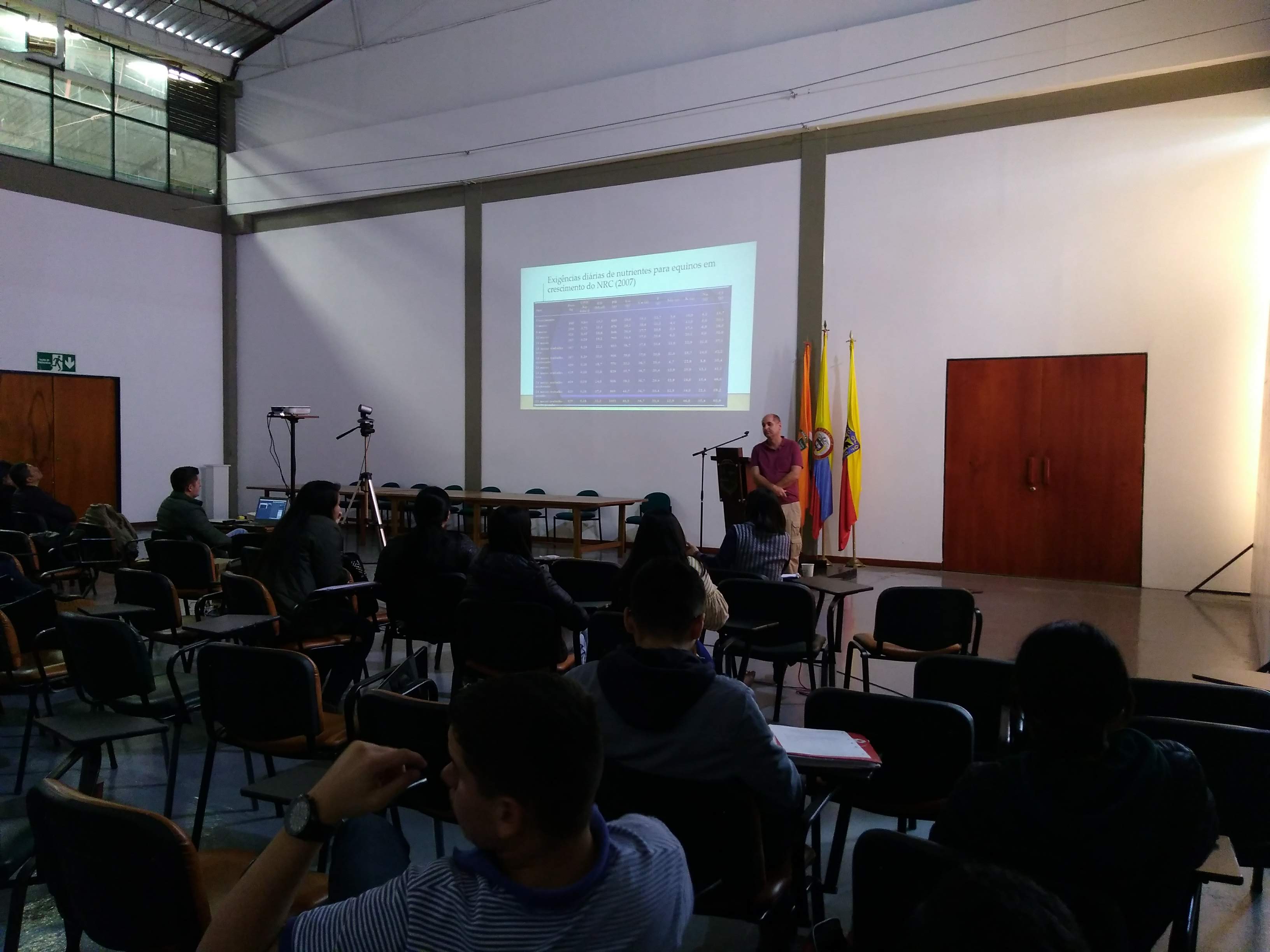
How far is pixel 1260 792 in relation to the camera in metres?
1.94

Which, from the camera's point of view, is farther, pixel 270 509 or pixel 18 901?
pixel 270 509

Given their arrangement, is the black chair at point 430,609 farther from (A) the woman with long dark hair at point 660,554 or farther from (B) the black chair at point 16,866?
(B) the black chair at point 16,866

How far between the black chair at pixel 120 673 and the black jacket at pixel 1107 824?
2501 mm

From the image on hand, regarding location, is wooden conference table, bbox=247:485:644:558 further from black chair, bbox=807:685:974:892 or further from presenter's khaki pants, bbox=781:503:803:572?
black chair, bbox=807:685:974:892

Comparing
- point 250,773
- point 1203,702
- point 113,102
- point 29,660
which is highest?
point 113,102

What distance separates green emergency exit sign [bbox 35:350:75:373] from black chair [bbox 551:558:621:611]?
9.12 metres

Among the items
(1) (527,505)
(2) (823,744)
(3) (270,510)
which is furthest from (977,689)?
(1) (527,505)

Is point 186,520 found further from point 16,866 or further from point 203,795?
point 16,866

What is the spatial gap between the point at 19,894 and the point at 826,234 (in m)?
8.24

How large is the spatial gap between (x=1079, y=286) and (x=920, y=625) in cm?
504

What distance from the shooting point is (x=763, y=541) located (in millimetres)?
4445

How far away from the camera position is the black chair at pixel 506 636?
331 centimetres

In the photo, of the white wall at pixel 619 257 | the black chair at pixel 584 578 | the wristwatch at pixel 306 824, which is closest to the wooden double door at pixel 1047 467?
the white wall at pixel 619 257

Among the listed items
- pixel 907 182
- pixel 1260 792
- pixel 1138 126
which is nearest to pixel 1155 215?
pixel 1138 126
